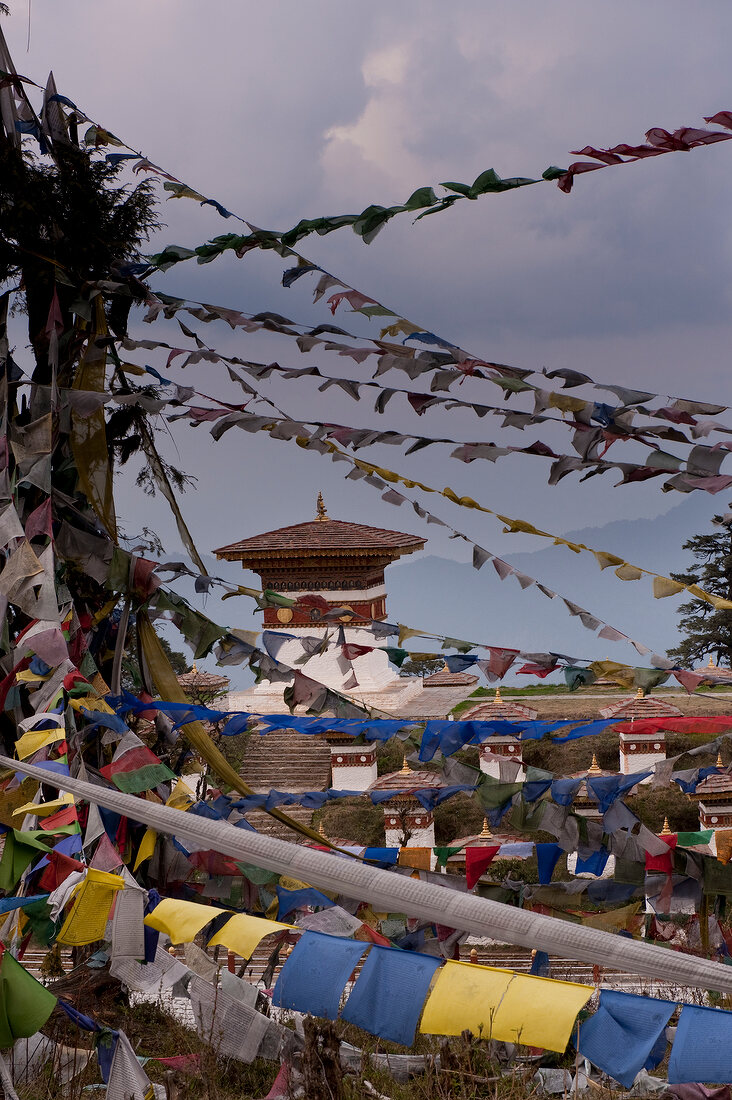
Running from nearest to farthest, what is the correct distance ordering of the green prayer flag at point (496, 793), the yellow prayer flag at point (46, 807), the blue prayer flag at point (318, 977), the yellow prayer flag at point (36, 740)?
1. the blue prayer flag at point (318, 977)
2. the yellow prayer flag at point (46, 807)
3. the yellow prayer flag at point (36, 740)
4. the green prayer flag at point (496, 793)

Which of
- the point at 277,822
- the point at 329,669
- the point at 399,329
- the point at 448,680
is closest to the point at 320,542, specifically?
the point at 329,669

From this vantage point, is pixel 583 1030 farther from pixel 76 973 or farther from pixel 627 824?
pixel 76 973

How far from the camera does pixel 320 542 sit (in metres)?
16.1

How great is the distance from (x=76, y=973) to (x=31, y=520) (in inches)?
69.4

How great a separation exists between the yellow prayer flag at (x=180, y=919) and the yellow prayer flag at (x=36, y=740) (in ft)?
2.08

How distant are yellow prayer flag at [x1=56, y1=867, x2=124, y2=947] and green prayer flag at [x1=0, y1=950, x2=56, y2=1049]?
123mm

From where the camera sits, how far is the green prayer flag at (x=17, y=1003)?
196cm

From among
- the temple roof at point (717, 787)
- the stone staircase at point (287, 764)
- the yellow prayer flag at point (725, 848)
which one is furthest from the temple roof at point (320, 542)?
the yellow prayer flag at point (725, 848)

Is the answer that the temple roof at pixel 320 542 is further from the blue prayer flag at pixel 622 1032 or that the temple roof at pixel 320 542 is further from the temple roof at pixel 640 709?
the blue prayer flag at pixel 622 1032

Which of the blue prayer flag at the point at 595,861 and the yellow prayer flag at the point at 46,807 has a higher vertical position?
the yellow prayer flag at the point at 46,807

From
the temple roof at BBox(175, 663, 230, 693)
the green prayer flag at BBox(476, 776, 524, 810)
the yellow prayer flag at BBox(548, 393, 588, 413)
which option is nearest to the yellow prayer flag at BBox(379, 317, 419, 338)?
the yellow prayer flag at BBox(548, 393, 588, 413)

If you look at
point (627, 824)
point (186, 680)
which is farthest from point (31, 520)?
point (186, 680)

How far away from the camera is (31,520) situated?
3205 mm

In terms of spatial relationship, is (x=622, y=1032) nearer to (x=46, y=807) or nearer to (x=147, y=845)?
(x=46, y=807)
